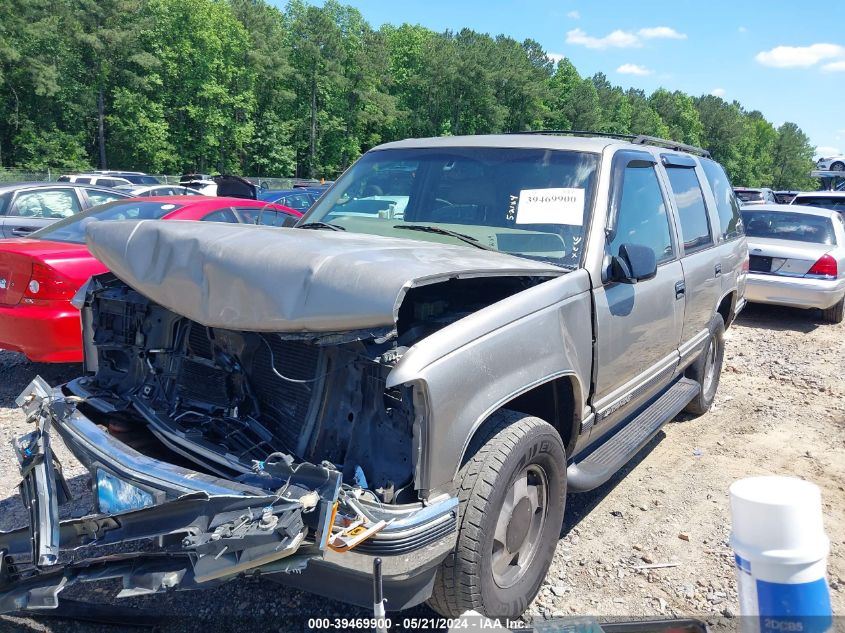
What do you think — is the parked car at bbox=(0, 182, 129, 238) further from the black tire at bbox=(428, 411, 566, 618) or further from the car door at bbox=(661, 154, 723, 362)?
the black tire at bbox=(428, 411, 566, 618)

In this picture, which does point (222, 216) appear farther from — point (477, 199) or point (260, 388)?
point (260, 388)

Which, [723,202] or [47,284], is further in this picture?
[723,202]

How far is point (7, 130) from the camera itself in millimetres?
48344

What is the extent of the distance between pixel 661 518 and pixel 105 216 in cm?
588

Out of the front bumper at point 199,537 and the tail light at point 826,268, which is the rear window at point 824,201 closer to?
the tail light at point 826,268

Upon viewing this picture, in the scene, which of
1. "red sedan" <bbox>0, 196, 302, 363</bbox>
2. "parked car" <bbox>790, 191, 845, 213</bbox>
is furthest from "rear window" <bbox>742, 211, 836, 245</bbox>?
"red sedan" <bbox>0, 196, 302, 363</bbox>

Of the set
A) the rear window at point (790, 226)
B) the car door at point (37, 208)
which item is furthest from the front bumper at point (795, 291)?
the car door at point (37, 208)

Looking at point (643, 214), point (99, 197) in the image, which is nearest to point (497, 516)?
point (643, 214)

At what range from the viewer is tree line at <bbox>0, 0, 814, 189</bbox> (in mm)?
47562

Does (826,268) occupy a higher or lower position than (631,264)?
lower

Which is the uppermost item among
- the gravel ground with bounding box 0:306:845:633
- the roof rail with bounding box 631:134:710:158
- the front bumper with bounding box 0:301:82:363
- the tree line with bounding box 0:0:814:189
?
the tree line with bounding box 0:0:814:189

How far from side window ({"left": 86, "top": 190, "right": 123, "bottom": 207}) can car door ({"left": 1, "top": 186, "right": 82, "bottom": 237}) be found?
22cm

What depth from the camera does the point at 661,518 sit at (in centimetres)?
413

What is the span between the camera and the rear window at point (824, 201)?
1415 centimetres
